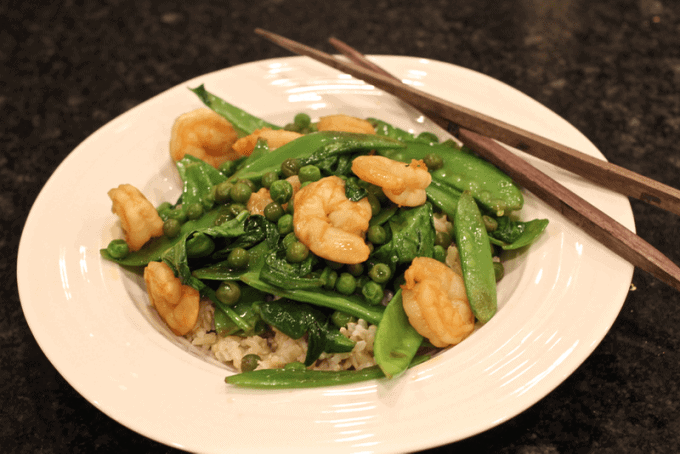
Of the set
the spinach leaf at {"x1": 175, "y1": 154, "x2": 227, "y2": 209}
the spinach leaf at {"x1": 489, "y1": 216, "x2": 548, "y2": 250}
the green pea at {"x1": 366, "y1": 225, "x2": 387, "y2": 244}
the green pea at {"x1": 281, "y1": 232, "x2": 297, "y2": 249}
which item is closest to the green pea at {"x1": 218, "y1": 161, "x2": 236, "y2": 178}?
the spinach leaf at {"x1": 175, "y1": 154, "x2": 227, "y2": 209}

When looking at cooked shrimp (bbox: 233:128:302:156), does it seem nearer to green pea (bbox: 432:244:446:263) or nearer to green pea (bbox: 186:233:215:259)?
green pea (bbox: 186:233:215:259)

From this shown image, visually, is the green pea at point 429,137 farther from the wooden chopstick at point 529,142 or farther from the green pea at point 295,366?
the green pea at point 295,366

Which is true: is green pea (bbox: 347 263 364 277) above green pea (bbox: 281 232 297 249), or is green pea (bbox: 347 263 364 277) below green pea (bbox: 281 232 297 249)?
below

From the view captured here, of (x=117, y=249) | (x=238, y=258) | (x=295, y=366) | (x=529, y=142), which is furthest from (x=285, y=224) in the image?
(x=529, y=142)

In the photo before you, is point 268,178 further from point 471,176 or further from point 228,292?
point 471,176

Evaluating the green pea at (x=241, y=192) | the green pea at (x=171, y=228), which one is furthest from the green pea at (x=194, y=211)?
the green pea at (x=241, y=192)

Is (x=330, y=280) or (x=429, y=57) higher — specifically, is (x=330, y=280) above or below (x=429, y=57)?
below

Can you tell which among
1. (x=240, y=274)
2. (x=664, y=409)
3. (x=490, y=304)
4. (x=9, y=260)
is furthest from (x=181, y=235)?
(x=664, y=409)
